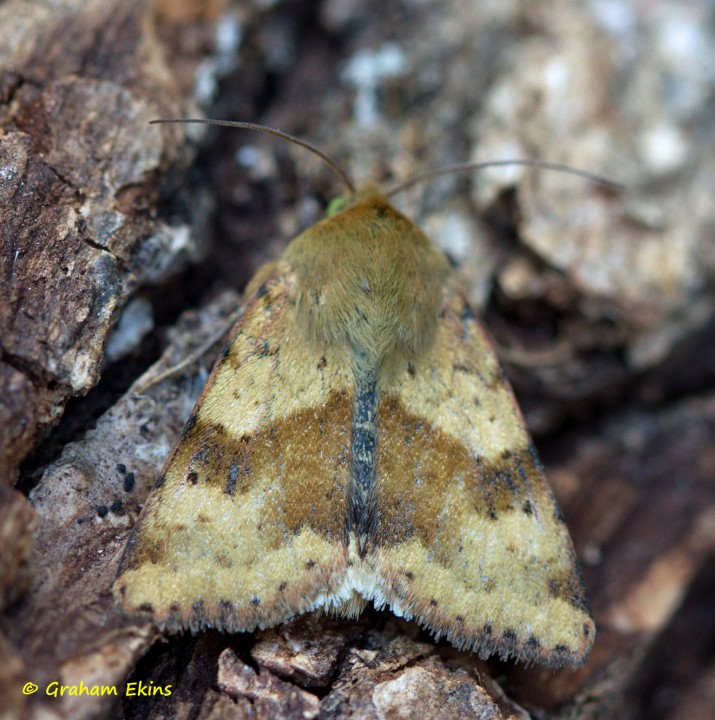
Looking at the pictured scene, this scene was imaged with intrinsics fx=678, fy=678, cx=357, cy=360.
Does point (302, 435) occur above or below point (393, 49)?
below

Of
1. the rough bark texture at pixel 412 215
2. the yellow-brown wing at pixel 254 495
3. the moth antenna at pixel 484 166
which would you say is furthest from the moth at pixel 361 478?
the moth antenna at pixel 484 166

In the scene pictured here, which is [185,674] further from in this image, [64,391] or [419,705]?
[64,391]

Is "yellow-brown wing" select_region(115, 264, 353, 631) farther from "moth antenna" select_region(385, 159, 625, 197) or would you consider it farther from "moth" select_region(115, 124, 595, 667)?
"moth antenna" select_region(385, 159, 625, 197)

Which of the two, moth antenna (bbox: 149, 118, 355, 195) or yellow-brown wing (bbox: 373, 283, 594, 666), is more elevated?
moth antenna (bbox: 149, 118, 355, 195)

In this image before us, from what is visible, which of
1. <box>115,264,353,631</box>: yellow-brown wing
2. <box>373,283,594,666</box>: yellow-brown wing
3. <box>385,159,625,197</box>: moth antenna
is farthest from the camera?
<box>385,159,625,197</box>: moth antenna

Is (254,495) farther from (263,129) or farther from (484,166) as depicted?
(484,166)

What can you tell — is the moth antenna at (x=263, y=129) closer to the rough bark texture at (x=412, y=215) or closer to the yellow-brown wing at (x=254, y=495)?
the rough bark texture at (x=412, y=215)

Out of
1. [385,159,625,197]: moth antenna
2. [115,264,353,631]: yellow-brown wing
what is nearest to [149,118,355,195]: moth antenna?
[385,159,625,197]: moth antenna

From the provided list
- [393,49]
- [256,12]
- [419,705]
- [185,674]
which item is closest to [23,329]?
[185,674]

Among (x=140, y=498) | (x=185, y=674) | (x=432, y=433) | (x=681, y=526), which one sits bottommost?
(x=681, y=526)
